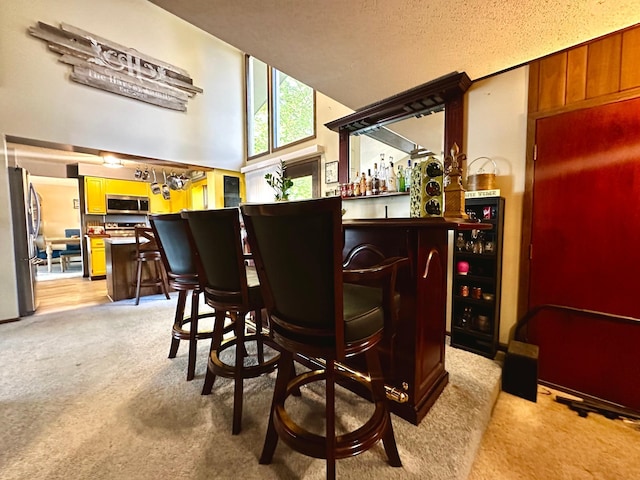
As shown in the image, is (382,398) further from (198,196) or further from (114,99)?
(198,196)

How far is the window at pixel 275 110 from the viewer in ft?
15.0

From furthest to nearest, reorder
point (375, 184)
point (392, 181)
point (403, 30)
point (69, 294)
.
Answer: point (69, 294) → point (375, 184) → point (392, 181) → point (403, 30)

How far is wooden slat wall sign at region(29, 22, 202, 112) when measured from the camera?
3.68 metres

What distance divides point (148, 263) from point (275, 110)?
3737mm

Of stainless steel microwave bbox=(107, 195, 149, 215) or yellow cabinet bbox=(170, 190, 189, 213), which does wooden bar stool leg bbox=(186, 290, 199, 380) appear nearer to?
stainless steel microwave bbox=(107, 195, 149, 215)

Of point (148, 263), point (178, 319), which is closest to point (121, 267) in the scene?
point (148, 263)

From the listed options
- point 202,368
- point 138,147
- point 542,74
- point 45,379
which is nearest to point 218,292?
point 202,368

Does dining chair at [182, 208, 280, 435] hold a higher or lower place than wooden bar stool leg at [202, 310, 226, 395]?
higher

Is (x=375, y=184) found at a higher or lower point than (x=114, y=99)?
lower

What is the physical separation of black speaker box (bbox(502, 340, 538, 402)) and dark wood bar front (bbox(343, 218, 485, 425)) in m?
0.68

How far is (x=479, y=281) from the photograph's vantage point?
2.13m

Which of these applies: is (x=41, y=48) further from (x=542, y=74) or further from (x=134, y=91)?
(x=542, y=74)

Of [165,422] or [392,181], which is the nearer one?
[165,422]

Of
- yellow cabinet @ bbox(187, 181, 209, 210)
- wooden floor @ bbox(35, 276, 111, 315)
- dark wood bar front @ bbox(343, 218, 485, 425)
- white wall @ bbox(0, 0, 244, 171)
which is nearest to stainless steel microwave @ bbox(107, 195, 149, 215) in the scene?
yellow cabinet @ bbox(187, 181, 209, 210)
